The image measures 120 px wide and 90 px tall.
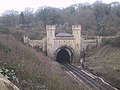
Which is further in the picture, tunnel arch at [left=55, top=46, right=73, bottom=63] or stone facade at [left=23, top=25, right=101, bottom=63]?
tunnel arch at [left=55, top=46, right=73, bottom=63]

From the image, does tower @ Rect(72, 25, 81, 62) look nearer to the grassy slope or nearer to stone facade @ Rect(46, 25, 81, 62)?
stone facade @ Rect(46, 25, 81, 62)

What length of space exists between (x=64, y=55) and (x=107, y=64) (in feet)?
48.8

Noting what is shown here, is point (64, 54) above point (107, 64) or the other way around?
the other way around

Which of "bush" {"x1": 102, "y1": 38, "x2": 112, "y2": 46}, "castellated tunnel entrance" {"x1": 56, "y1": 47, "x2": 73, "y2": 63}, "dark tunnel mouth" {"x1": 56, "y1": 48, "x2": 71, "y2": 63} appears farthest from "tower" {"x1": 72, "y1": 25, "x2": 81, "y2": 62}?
"bush" {"x1": 102, "y1": 38, "x2": 112, "y2": 46}

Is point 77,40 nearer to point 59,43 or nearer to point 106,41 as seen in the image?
point 59,43

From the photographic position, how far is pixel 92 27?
6038 centimetres

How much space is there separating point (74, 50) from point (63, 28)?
17327 mm

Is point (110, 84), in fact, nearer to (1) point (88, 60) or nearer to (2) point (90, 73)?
(2) point (90, 73)

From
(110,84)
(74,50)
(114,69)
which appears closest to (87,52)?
(74,50)

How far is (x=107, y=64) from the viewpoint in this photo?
36.1m

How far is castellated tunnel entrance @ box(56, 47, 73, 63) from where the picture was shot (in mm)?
47562

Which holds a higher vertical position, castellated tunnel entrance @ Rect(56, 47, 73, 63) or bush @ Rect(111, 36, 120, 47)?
bush @ Rect(111, 36, 120, 47)

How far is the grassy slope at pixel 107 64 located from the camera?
30316mm

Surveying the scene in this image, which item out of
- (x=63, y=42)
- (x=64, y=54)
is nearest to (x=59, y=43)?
(x=63, y=42)
